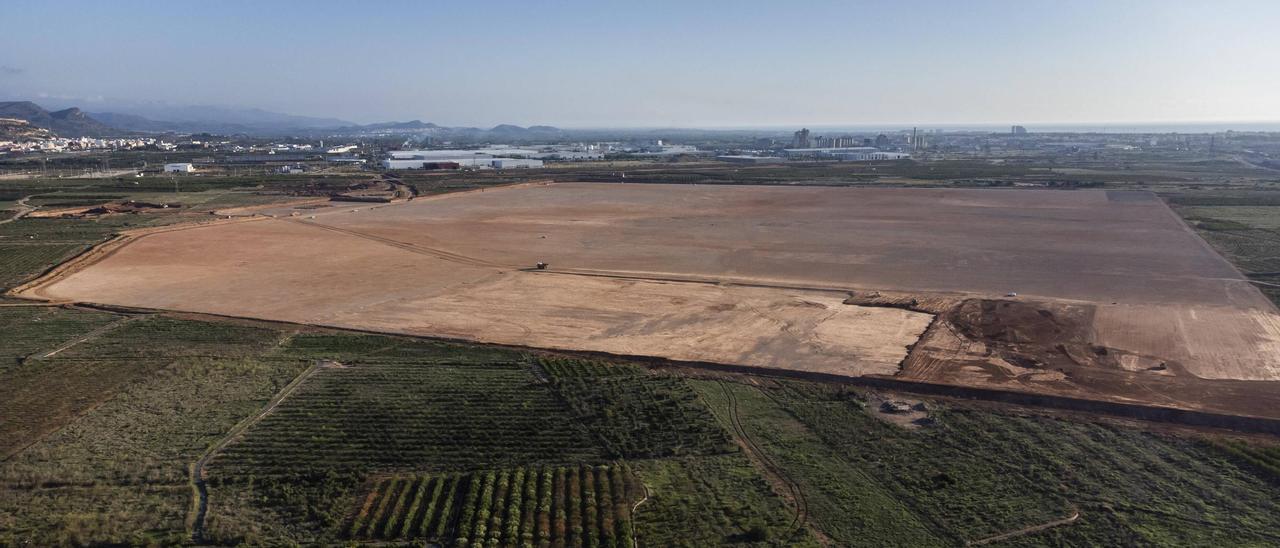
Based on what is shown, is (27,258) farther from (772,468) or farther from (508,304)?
(772,468)

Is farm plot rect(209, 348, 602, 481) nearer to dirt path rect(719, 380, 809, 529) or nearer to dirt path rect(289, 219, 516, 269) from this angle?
dirt path rect(719, 380, 809, 529)

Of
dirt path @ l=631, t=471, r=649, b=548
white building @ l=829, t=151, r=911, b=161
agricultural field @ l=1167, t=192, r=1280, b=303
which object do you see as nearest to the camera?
dirt path @ l=631, t=471, r=649, b=548

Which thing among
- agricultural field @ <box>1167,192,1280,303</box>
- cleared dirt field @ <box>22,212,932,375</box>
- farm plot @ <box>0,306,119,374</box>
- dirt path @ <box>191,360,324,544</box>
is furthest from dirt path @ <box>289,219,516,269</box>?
agricultural field @ <box>1167,192,1280,303</box>

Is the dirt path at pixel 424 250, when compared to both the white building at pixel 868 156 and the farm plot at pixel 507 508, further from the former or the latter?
the white building at pixel 868 156

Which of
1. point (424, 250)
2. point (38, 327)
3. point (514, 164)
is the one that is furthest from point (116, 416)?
point (514, 164)

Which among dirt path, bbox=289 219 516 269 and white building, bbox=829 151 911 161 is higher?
white building, bbox=829 151 911 161

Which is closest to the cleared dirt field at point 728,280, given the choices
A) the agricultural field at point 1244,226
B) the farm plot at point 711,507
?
the agricultural field at point 1244,226

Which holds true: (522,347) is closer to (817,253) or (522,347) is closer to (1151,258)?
(817,253)
